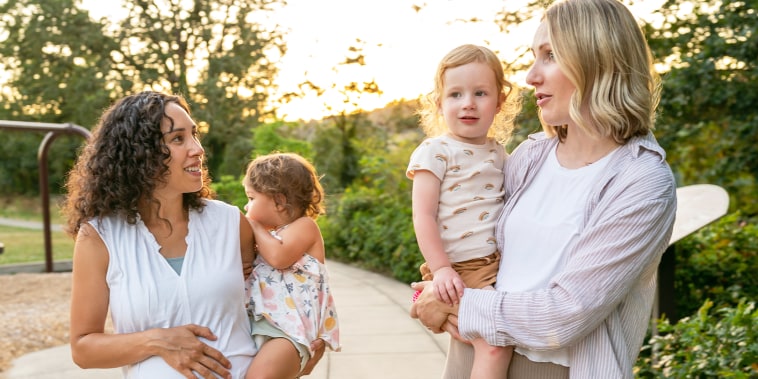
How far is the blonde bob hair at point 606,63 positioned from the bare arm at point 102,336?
3.91ft

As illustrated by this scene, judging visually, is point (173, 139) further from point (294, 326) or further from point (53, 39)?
point (53, 39)

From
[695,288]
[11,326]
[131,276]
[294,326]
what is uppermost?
[131,276]

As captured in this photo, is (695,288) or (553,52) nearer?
(553,52)

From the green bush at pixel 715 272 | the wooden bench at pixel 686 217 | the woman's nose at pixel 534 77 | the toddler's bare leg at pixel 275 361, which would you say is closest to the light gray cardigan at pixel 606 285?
the woman's nose at pixel 534 77

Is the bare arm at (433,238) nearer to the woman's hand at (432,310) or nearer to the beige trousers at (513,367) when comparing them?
the woman's hand at (432,310)

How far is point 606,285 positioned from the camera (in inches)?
63.3

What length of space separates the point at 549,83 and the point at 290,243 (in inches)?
41.4

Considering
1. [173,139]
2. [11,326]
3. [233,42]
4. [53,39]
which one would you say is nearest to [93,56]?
[53,39]

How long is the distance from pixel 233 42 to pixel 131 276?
60.6 feet

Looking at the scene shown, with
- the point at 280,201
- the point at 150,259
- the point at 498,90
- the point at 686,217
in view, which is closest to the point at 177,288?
the point at 150,259

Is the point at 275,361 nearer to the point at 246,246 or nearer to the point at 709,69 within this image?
the point at 246,246

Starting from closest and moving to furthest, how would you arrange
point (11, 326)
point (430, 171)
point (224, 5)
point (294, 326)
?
point (430, 171) < point (294, 326) < point (11, 326) < point (224, 5)

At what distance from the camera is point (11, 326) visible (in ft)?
18.9

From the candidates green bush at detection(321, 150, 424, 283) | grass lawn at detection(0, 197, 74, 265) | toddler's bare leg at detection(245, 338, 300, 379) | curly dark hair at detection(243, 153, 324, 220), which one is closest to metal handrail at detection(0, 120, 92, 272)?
grass lawn at detection(0, 197, 74, 265)
